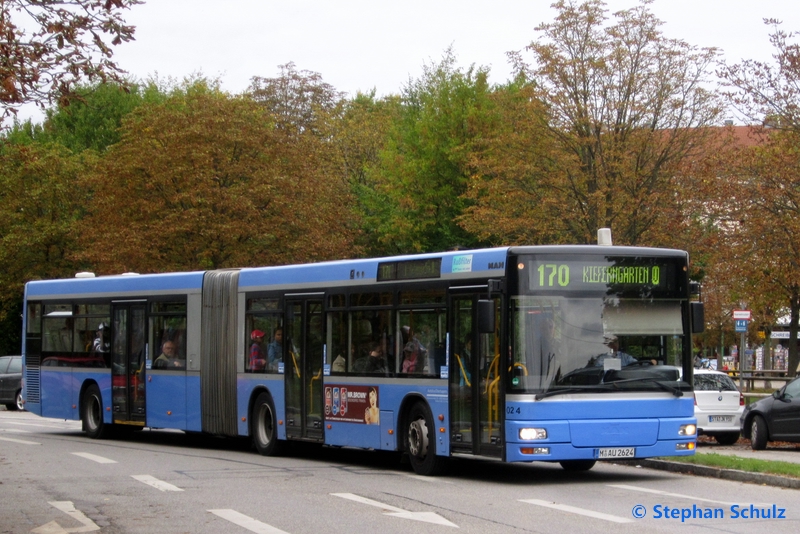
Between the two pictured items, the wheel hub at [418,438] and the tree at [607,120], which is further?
the tree at [607,120]

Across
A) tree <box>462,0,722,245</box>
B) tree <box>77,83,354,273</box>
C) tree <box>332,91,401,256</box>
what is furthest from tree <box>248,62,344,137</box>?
tree <box>462,0,722,245</box>

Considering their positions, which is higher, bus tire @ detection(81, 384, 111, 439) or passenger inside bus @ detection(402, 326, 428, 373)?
passenger inside bus @ detection(402, 326, 428, 373)

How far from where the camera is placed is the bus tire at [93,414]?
23.5 meters

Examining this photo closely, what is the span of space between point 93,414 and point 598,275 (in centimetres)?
1304

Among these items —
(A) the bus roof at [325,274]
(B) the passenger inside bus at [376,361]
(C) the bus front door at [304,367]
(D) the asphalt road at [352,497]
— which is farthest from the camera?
(C) the bus front door at [304,367]

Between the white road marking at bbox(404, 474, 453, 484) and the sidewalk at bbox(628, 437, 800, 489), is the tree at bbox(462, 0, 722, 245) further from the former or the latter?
the white road marking at bbox(404, 474, 453, 484)

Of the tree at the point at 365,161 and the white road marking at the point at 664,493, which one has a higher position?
the tree at the point at 365,161

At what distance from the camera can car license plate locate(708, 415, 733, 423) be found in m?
22.6

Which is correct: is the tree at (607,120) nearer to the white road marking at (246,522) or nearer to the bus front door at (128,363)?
the bus front door at (128,363)

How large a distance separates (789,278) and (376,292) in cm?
1235

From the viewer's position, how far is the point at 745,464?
50.4 ft

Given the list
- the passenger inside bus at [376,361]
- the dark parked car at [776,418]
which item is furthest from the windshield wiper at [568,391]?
the dark parked car at [776,418]

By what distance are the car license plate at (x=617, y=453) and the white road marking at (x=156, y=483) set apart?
490 centimetres

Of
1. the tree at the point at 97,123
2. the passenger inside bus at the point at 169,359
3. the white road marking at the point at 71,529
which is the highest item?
the tree at the point at 97,123
